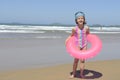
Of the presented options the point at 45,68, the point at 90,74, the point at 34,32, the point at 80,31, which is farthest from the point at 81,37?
the point at 34,32

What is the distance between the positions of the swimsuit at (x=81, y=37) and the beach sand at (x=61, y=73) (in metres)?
0.68

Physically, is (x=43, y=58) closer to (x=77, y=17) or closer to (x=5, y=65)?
(x=5, y=65)

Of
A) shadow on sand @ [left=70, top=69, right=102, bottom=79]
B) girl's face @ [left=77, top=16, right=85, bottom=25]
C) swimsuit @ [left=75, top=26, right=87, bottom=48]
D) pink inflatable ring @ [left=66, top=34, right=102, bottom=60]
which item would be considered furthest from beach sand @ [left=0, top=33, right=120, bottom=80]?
girl's face @ [left=77, top=16, right=85, bottom=25]

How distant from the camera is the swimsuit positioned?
5996 millimetres

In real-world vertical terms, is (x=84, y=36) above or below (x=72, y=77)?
above

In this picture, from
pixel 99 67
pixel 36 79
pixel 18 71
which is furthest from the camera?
pixel 99 67

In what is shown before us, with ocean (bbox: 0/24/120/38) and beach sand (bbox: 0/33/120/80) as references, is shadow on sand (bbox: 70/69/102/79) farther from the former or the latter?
ocean (bbox: 0/24/120/38)

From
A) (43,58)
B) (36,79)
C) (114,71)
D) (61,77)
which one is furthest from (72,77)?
(43,58)

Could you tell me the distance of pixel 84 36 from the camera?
6027mm

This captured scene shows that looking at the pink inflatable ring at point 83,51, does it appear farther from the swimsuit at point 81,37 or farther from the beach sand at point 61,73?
the beach sand at point 61,73

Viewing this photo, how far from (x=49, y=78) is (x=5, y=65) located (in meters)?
1.87

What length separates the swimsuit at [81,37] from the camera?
236 inches

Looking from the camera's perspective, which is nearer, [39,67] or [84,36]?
[84,36]

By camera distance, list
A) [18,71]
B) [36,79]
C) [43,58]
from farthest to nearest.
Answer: [43,58] < [18,71] < [36,79]
